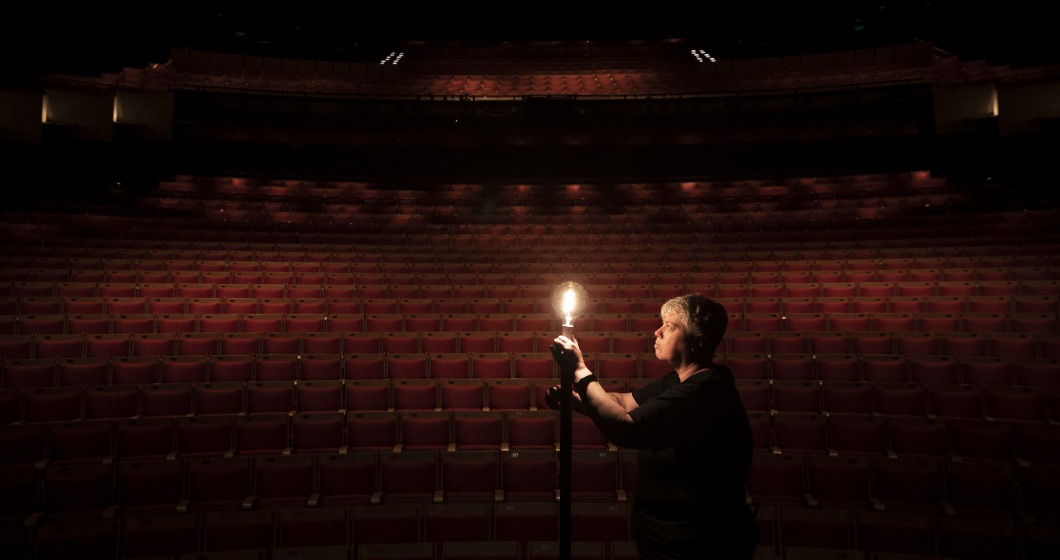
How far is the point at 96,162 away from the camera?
5801 mm

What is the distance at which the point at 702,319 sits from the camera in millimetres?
911

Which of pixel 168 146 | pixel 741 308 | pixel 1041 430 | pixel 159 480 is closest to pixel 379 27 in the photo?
pixel 168 146

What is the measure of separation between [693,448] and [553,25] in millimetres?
8158

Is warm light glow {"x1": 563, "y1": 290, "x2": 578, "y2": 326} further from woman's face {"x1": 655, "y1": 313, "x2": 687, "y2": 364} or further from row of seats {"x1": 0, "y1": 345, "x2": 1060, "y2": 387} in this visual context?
row of seats {"x1": 0, "y1": 345, "x2": 1060, "y2": 387}

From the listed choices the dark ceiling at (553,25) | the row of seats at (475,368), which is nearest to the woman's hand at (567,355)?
the row of seats at (475,368)

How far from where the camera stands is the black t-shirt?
850 mm

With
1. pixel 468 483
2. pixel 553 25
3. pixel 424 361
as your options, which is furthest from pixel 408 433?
pixel 553 25

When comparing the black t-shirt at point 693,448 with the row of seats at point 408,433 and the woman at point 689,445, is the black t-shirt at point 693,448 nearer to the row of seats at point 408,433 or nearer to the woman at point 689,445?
the woman at point 689,445

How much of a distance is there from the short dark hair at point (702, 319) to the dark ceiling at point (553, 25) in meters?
5.70

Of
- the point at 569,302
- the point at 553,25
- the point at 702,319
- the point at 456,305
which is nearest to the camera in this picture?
the point at 569,302

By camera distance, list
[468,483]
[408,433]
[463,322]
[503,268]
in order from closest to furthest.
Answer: [468,483]
[408,433]
[463,322]
[503,268]

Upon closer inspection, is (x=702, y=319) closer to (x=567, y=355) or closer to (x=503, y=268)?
(x=567, y=355)

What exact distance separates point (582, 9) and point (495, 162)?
261 cm

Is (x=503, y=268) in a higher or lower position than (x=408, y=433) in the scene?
higher
